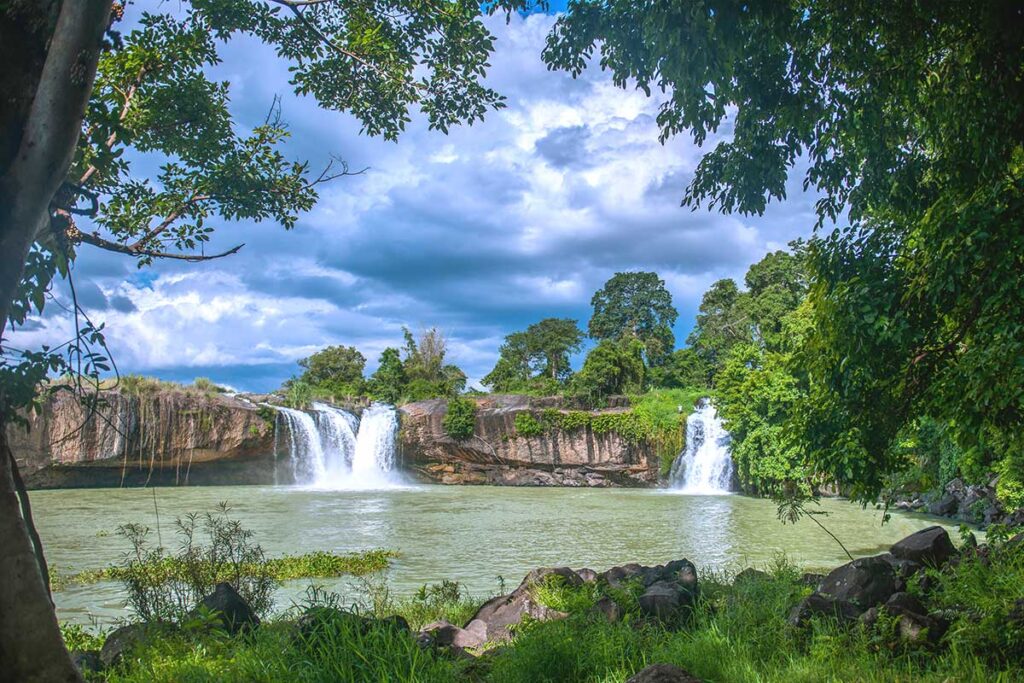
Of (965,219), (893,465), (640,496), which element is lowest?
(640,496)

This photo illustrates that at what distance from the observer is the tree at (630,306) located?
5662cm

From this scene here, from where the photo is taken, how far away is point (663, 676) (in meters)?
3.16

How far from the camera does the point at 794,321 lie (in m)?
21.4

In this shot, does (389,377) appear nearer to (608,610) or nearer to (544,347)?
(544,347)

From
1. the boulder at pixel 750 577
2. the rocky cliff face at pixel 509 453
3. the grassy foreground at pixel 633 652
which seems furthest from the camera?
the rocky cliff face at pixel 509 453

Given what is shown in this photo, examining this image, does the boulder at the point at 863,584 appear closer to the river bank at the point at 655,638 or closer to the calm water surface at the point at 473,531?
the river bank at the point at 655,638

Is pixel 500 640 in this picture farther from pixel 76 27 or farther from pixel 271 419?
pixel 271 419

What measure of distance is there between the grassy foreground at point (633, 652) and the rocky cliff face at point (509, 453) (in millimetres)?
25881

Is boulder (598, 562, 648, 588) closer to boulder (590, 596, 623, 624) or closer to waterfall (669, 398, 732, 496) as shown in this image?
boulder (590, 596, 623, 624)

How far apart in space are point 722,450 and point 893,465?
2210 centimetres

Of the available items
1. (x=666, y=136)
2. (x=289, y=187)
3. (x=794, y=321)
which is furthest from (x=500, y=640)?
(x=794, y=321)

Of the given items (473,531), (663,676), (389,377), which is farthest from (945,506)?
(389,377)

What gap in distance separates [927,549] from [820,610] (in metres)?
2.18

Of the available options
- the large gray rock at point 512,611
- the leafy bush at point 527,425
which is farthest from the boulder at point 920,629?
the leafy bush at point 527,425
